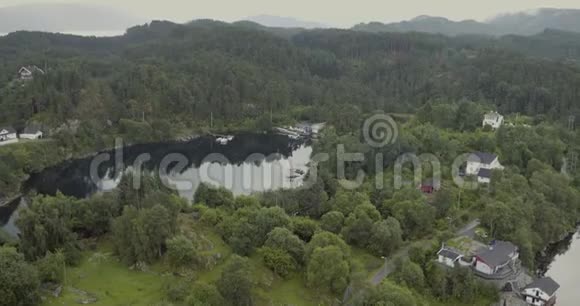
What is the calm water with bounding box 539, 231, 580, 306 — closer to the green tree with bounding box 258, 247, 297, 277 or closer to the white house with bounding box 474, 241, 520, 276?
the white house with bounding box 474, 241, 520, 276

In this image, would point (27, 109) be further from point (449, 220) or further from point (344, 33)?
point (344, 33)

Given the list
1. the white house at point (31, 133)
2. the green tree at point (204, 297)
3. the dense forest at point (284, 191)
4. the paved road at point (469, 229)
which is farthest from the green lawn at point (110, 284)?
the white house at point (31, 133)

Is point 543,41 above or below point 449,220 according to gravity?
above

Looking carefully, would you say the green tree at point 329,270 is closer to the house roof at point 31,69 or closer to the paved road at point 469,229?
the paved road at point 469,229

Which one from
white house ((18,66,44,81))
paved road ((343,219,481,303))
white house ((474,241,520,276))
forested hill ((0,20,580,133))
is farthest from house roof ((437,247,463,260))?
white house ((18,66,44,81))

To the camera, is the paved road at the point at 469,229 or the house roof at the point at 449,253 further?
the paved road at the point at 469,229

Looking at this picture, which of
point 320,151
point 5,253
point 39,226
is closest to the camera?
point 5,253

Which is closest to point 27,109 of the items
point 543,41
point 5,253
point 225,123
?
point 225,123
